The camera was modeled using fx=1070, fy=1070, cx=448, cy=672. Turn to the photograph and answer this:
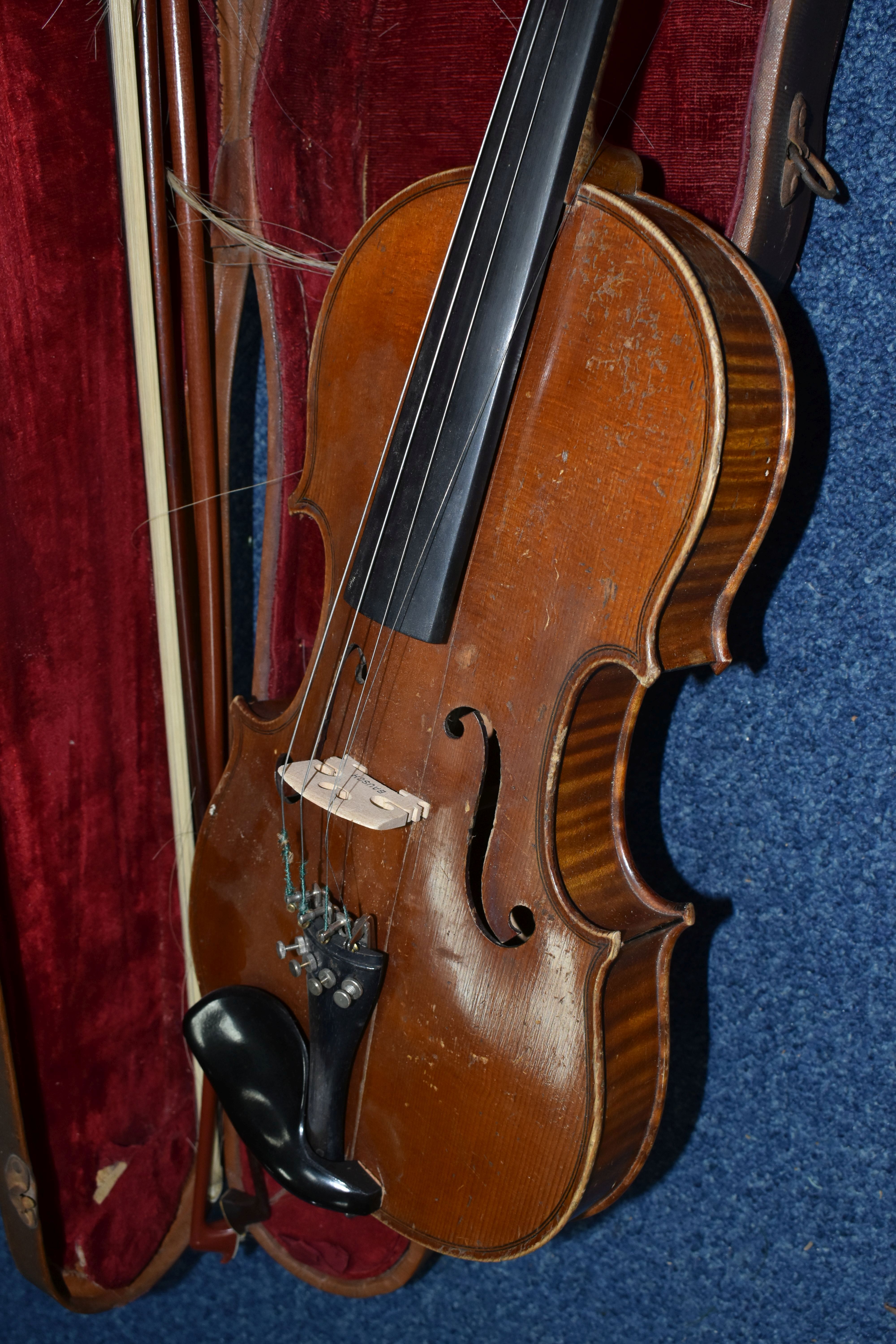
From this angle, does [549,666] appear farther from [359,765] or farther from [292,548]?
[292,548]

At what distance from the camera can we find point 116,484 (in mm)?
1110

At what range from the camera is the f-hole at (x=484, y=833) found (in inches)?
33.2

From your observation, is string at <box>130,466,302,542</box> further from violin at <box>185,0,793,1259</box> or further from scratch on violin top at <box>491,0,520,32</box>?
scratch on violin top at <box>491,0,520,32</box>

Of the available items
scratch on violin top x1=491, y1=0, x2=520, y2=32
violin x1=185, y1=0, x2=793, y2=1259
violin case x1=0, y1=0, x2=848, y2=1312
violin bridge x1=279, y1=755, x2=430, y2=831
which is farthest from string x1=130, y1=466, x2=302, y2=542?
scratch on violin top x1=491, y1=0, x2=520, y2=32

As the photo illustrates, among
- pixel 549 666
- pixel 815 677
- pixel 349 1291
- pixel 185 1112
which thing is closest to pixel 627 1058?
pixel 549 666

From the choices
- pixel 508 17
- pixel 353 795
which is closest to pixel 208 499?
pixel 353 795

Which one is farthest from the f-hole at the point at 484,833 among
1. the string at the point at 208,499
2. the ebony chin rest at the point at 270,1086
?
the string at the point at 208,499

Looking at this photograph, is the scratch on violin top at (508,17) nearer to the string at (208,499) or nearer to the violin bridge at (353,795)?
the string at (208,499)

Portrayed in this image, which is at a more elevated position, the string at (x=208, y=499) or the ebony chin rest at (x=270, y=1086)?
the string at (x=208, y=499)

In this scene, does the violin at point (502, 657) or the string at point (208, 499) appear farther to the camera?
the string at point (208, 499)

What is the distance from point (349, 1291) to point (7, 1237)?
39 centimetres

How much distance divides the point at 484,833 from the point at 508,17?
0.72 meters

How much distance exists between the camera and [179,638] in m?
1.16

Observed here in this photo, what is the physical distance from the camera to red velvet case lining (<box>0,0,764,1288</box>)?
94 centimetres
